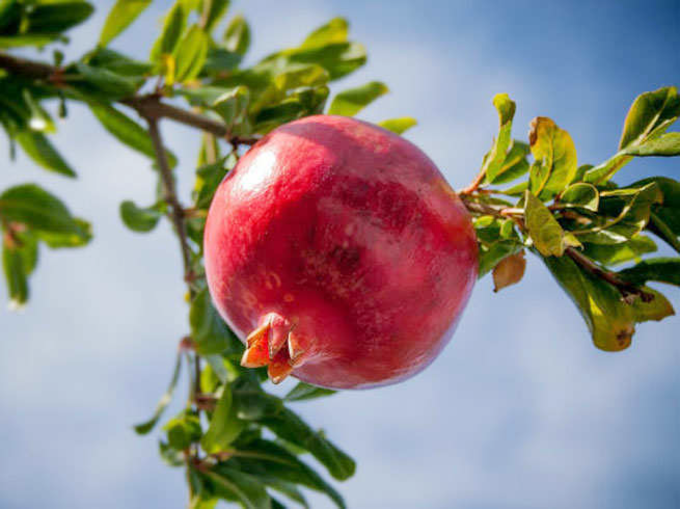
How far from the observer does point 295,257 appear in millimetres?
762

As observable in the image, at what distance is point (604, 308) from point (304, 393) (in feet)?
2.42

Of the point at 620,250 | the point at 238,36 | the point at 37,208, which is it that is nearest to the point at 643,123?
the point at 620,250

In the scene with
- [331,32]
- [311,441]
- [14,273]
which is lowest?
[14,273]

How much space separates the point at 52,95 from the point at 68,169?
0.99 ft

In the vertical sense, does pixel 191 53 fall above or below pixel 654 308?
above

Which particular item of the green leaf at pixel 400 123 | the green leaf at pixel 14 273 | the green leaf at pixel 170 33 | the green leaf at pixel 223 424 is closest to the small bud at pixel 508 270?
Answer: the green leaf at pixel 400 123

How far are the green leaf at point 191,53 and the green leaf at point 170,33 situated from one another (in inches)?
1.5

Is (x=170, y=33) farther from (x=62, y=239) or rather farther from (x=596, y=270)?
(x=596, y=270)

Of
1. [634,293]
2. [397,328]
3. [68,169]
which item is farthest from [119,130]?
[634,293]

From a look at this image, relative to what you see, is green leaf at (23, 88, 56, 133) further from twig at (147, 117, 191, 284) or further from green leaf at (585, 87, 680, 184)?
green leaf at (585, 87, 680, 184)

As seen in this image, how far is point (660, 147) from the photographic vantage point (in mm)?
849

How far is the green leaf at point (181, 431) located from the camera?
1525mm

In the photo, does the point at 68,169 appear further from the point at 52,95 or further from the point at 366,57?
the point at 366,57

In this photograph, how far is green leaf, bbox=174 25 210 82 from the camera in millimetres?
1633
